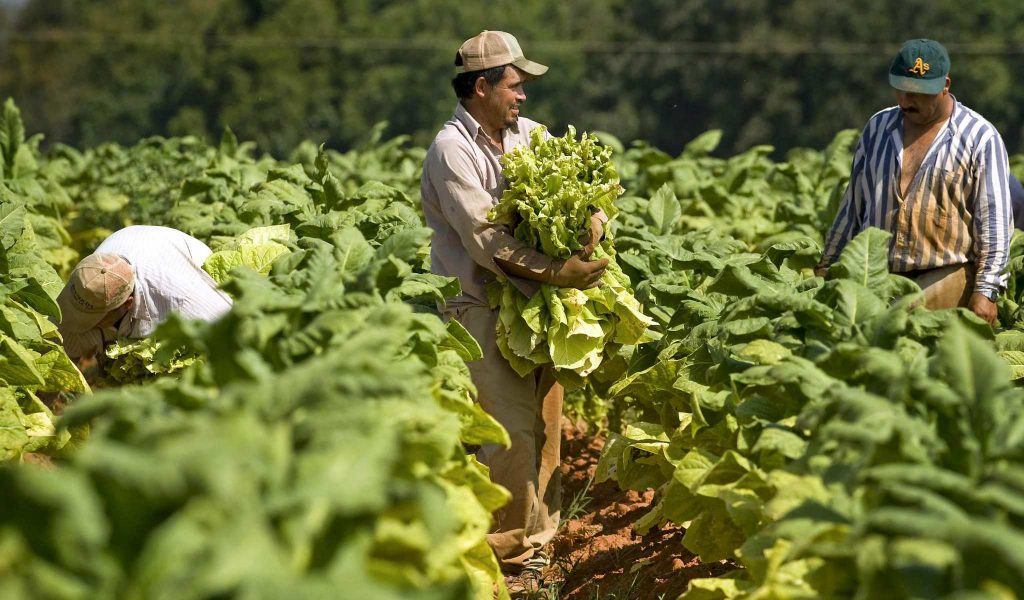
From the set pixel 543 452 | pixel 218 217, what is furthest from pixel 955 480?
pixel 218 217

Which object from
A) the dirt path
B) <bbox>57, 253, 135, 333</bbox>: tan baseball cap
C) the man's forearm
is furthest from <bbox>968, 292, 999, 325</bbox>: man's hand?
<bbox>57, 253, 135, 333</bbox>: tan baseball cap

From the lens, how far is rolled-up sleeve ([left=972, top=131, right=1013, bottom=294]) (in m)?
5.21

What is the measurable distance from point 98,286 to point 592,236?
73.1 inches

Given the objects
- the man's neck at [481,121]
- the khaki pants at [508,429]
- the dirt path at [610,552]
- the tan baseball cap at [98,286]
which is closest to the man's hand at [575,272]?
the khaki pants at [508,429]

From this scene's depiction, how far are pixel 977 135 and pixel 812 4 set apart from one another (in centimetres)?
3448

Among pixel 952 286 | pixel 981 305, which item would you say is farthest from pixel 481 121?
pixel 981 305

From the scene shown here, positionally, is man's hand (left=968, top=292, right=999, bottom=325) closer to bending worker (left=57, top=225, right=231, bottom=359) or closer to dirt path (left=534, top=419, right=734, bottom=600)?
dirt path (left=534, top=419, right=734, bottom=600)

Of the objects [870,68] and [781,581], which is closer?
[781,581]

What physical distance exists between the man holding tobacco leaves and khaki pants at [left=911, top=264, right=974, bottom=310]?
1.33 m

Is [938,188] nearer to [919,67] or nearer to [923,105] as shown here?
[923,105]

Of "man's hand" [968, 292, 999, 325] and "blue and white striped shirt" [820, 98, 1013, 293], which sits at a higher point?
"blue and white striped shirt" [820, 98, 1013, 293]

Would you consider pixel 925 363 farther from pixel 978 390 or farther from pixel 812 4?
pixel 812 4

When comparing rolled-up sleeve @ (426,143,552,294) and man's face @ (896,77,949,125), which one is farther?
man's face @ (896,77,949,125)

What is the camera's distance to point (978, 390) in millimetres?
3098
